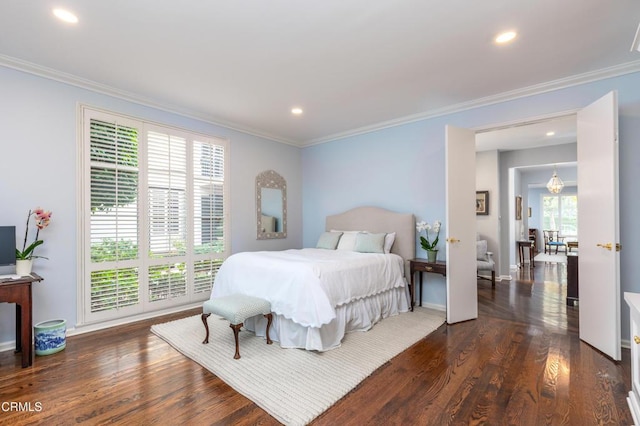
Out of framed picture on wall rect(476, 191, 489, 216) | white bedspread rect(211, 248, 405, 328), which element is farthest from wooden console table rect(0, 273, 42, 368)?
framed picture on wall rect(476, 191, 489, 216)

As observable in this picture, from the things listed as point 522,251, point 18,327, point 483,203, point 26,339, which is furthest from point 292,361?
point 522,251

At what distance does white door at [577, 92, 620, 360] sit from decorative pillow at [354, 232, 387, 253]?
2177 millimetres

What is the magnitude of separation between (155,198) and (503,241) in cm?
670

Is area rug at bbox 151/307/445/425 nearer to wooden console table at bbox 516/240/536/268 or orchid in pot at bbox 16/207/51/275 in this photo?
orchid in pot at bbox 16/207/51/275

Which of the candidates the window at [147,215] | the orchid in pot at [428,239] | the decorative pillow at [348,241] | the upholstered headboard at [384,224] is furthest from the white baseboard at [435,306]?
the window at [147,215]

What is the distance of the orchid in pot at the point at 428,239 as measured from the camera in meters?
4.16

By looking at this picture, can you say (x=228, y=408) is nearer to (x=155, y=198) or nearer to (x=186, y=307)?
(x=186, y=307)

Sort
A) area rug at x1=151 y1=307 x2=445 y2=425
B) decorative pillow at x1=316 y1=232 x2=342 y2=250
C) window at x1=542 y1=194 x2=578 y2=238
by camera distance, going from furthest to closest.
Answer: window at x1=542 y1=194 x2=578 y2=238, decorative pillow at x1=316 y1=232 x2=342 y2=250, area rug at x1=151 y1=307 x2=445 y2=425

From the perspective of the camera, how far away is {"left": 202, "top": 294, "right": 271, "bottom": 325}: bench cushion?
2809 millimetres

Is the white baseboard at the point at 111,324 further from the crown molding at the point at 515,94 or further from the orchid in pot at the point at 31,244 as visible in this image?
the crown molding at the point at 515,94

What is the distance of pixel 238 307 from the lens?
113 inches

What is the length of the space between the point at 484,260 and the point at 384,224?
249 cm

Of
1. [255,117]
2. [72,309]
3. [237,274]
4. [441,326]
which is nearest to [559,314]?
[441,326]

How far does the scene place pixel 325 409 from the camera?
2061 mm
